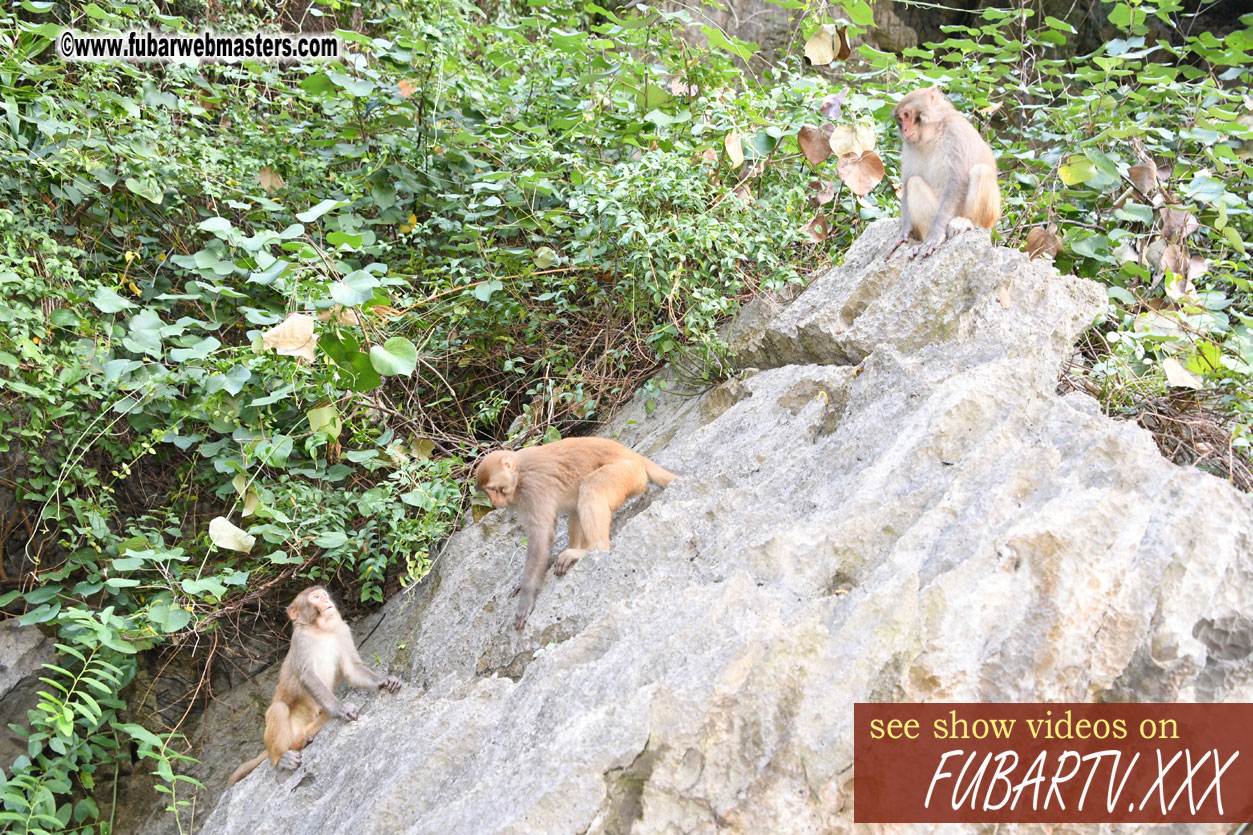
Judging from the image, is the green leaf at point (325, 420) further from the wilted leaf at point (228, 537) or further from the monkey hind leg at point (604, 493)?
the monkey hind leg at point (604, 493)

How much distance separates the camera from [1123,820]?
8.68 ft

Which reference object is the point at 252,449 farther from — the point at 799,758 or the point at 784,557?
the point at 799,758

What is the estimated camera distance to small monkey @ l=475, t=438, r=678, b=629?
4.36 meters

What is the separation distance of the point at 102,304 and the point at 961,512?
4731 millimetres

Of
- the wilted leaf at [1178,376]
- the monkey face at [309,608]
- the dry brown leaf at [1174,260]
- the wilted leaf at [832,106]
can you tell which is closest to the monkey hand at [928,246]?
the wilted leaf at [1178,376]

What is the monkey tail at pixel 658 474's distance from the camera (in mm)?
4562

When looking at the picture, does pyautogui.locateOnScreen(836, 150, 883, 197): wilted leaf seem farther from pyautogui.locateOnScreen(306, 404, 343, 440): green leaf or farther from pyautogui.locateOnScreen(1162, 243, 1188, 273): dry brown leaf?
pyautogui.locateOnScreen(306, 404, 343, 440): green leaf

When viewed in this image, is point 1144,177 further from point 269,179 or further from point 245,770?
point 245,770

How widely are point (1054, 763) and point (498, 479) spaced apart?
2.66 metres

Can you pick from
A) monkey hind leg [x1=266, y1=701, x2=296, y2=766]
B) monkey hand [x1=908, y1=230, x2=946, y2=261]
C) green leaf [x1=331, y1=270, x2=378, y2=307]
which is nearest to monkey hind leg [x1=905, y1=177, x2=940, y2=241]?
monkey hand [x1=908, y1=230, x2=946, y2=261]

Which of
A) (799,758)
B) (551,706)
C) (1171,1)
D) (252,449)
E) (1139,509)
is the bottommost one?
(252,449)

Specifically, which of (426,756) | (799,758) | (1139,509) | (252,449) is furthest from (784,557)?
(252,449)

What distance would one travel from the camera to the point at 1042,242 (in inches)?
236

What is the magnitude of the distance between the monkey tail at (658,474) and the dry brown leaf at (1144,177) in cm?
386
